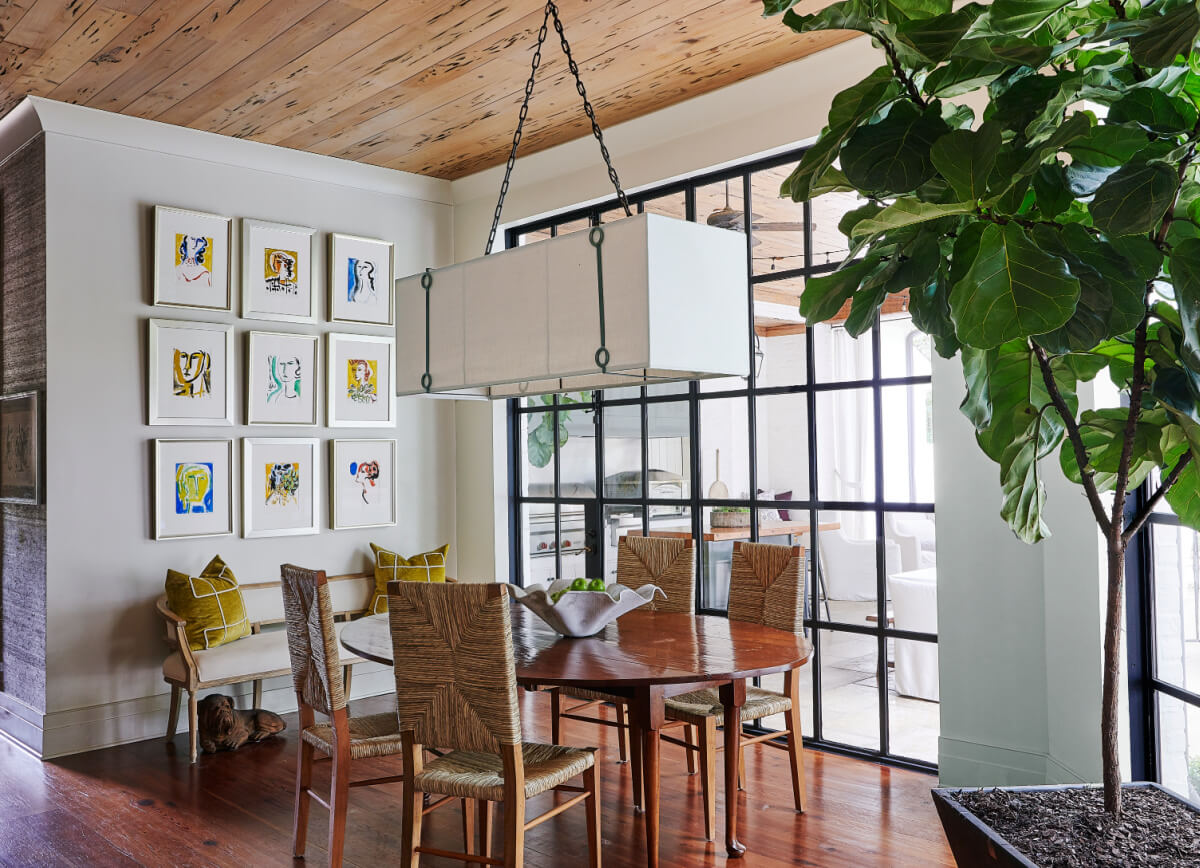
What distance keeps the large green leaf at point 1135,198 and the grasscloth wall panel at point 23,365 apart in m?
4.56

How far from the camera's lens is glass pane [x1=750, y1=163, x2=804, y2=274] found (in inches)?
168

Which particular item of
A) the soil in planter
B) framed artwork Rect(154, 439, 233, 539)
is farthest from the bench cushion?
the soil in planter

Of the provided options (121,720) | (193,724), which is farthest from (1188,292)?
(121,720)

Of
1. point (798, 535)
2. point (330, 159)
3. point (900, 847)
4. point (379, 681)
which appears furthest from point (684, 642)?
point (330, 159)

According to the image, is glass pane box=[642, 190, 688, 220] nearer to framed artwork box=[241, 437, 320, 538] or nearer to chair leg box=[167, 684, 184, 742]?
framed artwork box=[241, 437, 320, 538]

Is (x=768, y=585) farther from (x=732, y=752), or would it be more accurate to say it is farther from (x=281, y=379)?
(x=281, y=379)

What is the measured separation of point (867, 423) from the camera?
409cm

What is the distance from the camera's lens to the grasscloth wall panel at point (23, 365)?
4398mm

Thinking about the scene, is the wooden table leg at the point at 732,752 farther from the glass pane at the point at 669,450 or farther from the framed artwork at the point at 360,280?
the framed artwork at the point at 360,280

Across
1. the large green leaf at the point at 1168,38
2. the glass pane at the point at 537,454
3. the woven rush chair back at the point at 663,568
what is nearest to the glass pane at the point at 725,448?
Result: the woven rush chair back at the point at 663,568

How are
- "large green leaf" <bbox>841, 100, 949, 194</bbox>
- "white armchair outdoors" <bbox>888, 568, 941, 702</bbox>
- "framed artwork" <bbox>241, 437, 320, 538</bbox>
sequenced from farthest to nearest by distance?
1. "framed artwork" <bbox>241, 437, 320, 538</bbox>
2. "white armchair outdoors" <bbox>888, 568, 941, 702</bbox>
3. "large green leaf" <bbox>841, 100, 949, 194</bbox>

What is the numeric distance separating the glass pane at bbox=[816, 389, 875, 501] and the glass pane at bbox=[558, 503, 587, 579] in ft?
5.11

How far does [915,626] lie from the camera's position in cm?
390

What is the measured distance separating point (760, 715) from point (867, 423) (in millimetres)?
1400
